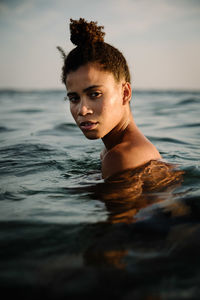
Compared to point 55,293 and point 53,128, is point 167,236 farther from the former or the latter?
point 53,128

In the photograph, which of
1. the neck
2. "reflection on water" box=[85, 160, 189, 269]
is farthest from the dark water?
the neck

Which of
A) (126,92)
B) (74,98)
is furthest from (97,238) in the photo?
(126,92)

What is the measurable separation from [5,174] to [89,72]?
1473mm

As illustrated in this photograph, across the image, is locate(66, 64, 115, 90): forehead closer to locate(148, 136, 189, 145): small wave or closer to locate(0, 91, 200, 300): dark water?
locate(0, 91, 200, 300): dark water

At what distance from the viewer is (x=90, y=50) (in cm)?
247

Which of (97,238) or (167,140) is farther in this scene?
(167,140)

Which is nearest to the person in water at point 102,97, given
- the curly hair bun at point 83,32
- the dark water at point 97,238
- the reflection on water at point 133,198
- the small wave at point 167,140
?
the curly hair bun at point 83,32

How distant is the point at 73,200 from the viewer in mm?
2119

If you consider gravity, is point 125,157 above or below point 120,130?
below

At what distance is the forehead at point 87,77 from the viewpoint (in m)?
2.33

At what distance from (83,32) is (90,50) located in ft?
0.68

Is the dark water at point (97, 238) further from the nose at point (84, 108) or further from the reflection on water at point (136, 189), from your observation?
the nose at point (84, 108)

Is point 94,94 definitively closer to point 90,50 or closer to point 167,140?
point 90,50

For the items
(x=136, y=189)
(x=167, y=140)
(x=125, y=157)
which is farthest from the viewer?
(x=167, y=140)
